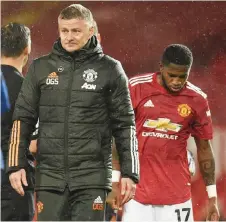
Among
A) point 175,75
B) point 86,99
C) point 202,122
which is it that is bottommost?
point 86,99

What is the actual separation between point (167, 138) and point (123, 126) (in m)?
1.29

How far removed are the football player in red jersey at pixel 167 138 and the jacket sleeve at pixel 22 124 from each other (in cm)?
143

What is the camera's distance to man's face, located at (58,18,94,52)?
5.48 meters

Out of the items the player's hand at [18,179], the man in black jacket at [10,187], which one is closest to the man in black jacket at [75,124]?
the player's hand at [18,179]

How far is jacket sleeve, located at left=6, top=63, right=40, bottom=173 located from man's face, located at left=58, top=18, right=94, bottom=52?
33cm

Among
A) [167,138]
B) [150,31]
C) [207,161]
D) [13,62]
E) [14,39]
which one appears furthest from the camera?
[150,31]

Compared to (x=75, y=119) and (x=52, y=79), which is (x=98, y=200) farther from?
(x=52, y=79)

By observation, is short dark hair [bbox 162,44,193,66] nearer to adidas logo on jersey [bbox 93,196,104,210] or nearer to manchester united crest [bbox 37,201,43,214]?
adidas logo on jersey [bbox 93,196,104,210]

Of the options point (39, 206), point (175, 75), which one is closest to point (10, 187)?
point (39, 206)

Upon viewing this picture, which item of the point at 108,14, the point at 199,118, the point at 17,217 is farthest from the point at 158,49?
the point at 17,217

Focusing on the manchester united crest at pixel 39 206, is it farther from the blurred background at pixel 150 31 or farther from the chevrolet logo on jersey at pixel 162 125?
the blurred background at pixel 150 31

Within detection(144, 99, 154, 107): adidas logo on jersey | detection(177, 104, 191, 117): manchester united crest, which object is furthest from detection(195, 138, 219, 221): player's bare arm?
detection(144, 99, 154, 107): adidas logo on jersey

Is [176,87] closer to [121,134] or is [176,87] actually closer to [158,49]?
[121,134]

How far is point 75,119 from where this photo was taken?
5.40 meters
